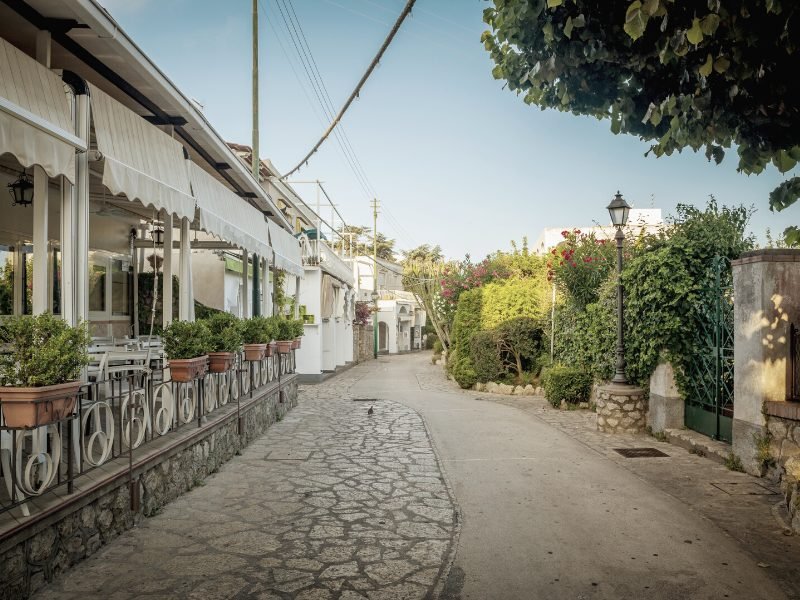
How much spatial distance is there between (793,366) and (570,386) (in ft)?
21.8

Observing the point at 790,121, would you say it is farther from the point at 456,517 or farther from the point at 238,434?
the point at 238,434

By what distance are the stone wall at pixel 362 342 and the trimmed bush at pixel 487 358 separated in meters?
13.7

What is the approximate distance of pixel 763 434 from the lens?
6656 millimetres

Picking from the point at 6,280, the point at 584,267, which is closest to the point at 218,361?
the point at 6,280

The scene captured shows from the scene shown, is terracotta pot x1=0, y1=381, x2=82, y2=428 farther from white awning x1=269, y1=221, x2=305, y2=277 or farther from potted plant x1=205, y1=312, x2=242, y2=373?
white awning x1=269, y1=221, x2=305, y2=277

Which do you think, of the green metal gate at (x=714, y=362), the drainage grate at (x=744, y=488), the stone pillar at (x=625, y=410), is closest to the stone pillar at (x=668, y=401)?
the green metal gate at (x=714, y=362)

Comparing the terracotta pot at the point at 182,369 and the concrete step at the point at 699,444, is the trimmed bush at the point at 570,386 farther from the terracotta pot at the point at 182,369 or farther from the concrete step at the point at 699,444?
the terracotta pot at the point at 182,369

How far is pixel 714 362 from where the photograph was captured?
27.2 feet

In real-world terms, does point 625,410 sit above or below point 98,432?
below

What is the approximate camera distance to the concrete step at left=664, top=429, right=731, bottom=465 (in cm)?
754

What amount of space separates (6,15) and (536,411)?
444 inches

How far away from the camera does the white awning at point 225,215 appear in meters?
7.49

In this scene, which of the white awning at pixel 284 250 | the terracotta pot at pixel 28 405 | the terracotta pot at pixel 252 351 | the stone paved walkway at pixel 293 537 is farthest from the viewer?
the white awning at pixel 284 250

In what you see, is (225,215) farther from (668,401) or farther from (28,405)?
(668,401)
